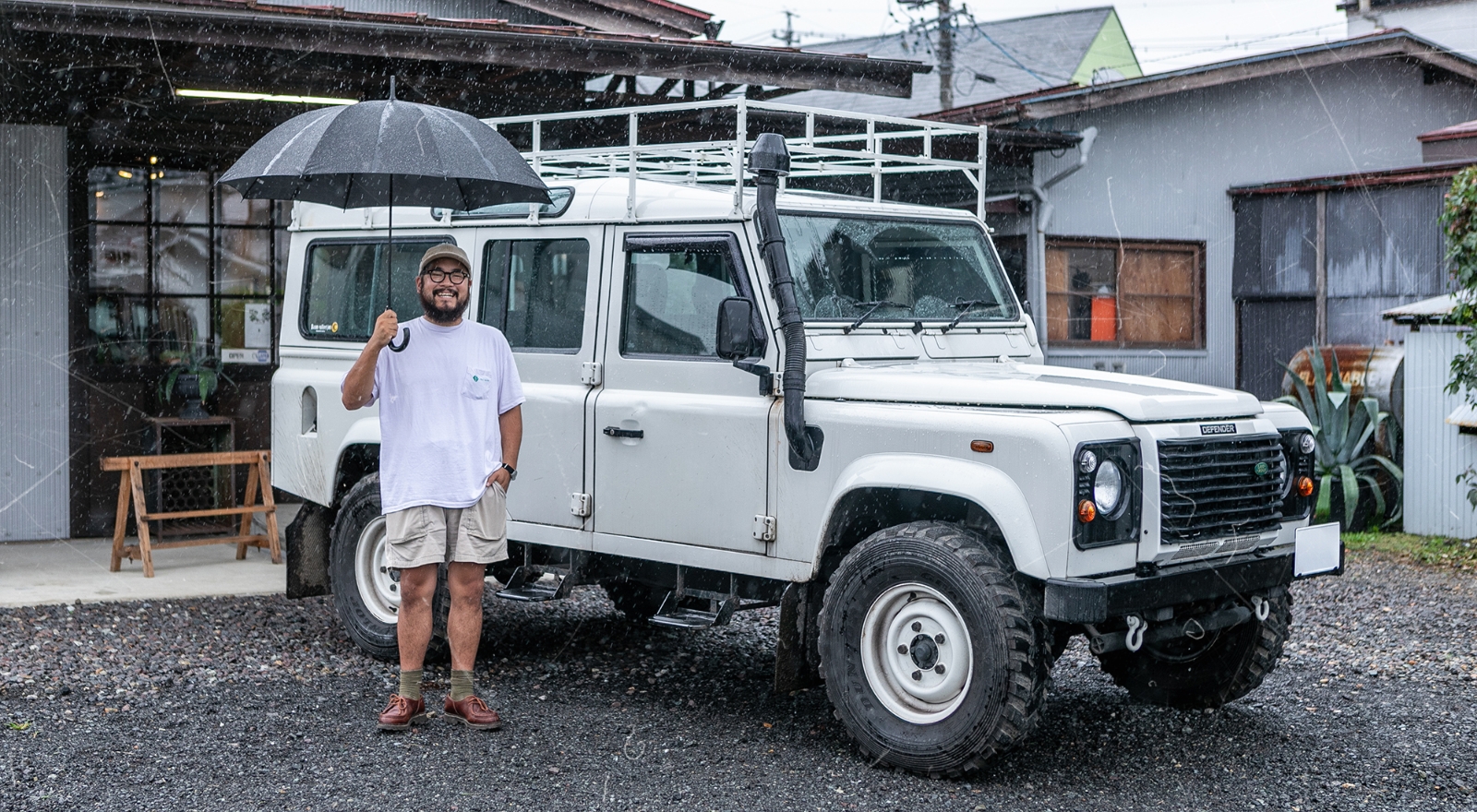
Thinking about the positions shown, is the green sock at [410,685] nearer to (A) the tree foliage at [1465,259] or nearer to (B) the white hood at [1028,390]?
(B) the white hood at [1028,390]

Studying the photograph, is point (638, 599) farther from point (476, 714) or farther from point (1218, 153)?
point (1218, 153)

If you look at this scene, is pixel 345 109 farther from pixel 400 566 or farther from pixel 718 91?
pixel 718 91

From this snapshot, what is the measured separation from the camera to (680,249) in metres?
5.97

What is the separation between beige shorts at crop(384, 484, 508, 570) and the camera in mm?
5602

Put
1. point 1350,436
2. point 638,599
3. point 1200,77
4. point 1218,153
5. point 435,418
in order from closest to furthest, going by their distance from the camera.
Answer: point 435,418 < point 638,599 < point 1350,436 < point 1200,77 < point 1218,153

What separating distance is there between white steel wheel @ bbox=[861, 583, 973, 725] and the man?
→ 153cm

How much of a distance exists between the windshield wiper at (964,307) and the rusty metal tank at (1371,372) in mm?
6106

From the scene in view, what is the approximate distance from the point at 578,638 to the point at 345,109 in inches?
120

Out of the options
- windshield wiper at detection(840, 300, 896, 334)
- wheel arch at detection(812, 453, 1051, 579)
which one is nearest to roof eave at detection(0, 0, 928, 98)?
windshield wiper at detection(840, 300, 896, 334)

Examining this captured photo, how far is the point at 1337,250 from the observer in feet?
48.1

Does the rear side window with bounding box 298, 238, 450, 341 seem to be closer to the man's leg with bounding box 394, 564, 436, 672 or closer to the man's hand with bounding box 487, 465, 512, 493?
the man's hand with bounding box 487, 465, 512, 493

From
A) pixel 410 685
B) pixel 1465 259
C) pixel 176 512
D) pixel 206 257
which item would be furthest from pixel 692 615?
pixel 1465 259

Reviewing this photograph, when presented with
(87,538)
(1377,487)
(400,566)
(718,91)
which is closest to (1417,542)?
(1377,487)

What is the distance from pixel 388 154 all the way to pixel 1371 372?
28.6 feet
